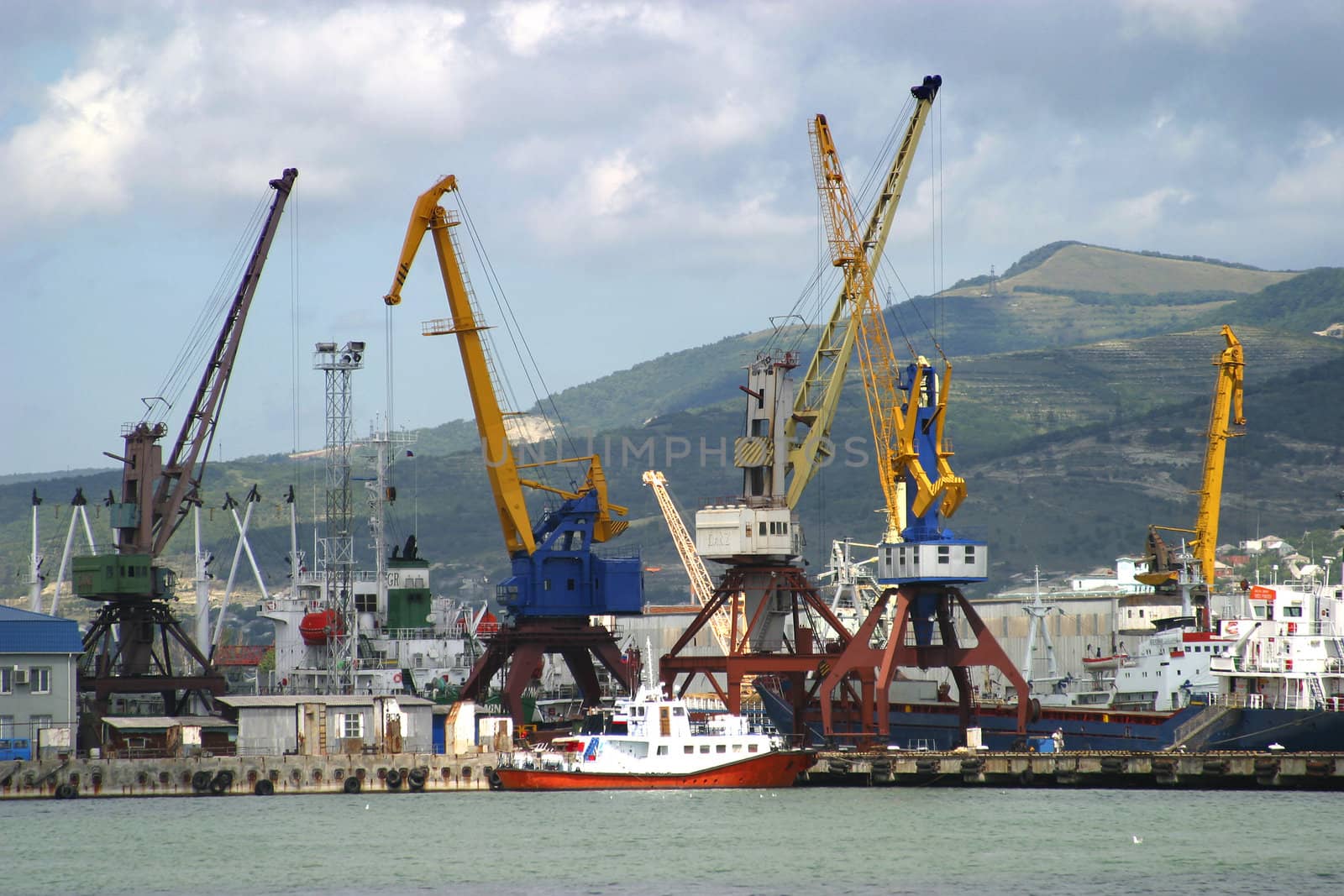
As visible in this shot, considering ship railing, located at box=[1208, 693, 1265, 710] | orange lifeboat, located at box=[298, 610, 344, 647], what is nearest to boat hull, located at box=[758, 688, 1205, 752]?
ship railing, located at box=[1208, 693, 1265, 710]

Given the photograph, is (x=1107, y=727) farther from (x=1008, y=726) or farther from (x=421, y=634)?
(x=421, y=634)

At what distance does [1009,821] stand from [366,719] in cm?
2559

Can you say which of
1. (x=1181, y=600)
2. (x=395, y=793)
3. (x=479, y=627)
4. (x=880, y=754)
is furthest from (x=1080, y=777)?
(x=479, y=627)

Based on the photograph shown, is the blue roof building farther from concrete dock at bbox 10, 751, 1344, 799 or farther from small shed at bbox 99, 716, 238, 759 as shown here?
concrete dock at bbox 10, 751, 1344, 799

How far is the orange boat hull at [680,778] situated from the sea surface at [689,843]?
57cm

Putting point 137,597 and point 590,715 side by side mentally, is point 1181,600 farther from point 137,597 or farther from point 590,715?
point 137,597

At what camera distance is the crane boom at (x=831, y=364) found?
266ft

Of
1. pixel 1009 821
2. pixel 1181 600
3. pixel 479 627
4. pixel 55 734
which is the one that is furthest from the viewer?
pixel 479 627

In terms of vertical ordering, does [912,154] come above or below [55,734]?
above

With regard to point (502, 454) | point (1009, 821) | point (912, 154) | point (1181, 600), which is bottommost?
point (1009, 821)

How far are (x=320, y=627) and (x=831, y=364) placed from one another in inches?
970

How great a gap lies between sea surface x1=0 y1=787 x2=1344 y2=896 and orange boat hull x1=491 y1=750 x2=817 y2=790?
0.57 metres

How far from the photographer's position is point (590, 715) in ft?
243

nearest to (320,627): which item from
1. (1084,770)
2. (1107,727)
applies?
(1107,727)
